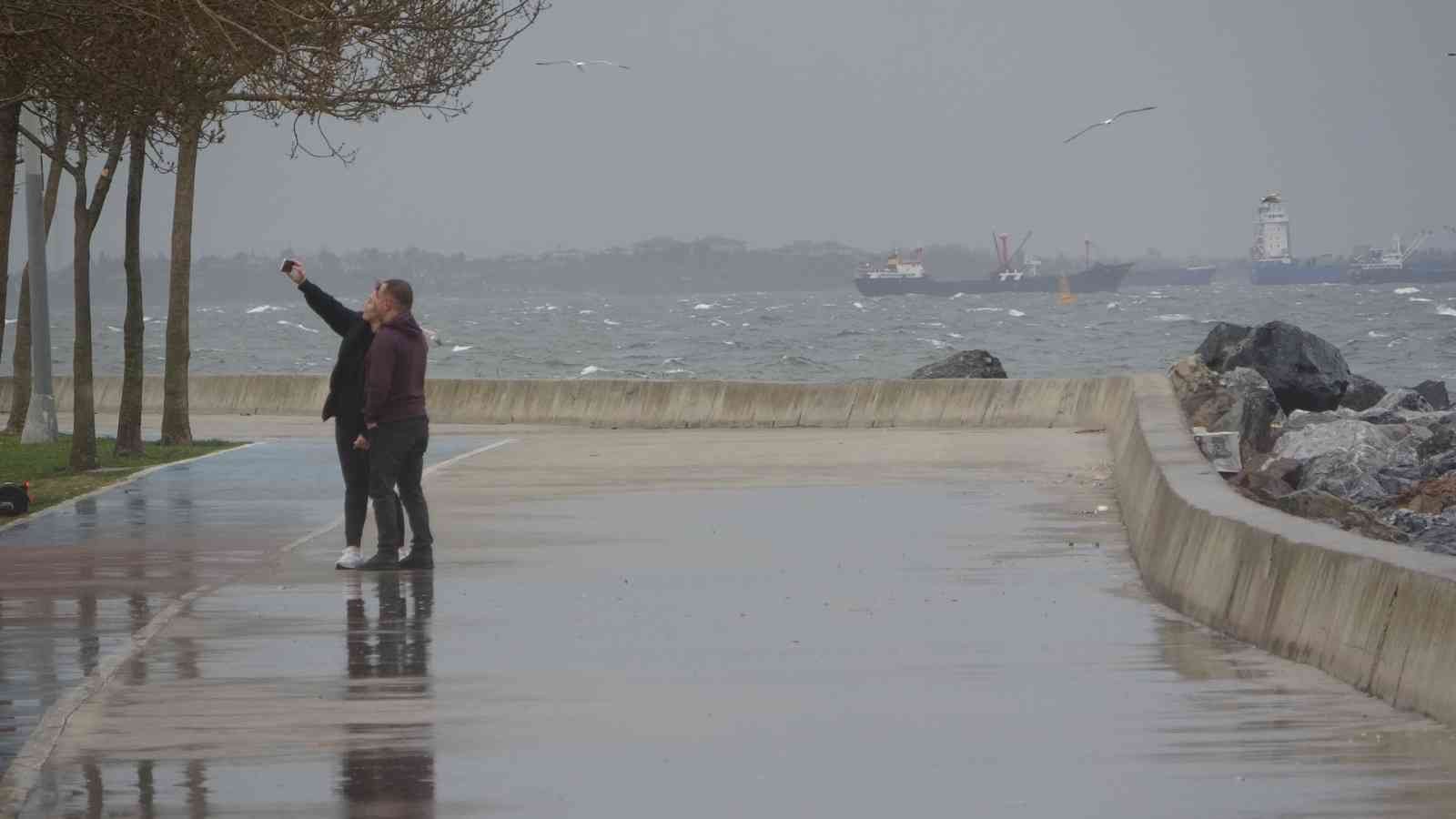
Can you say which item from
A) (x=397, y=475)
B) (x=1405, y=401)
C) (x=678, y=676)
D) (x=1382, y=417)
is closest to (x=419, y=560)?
(x=397, y=475)

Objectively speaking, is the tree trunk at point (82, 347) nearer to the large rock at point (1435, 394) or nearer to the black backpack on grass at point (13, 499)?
the black backpack on grass at point (13, 499)

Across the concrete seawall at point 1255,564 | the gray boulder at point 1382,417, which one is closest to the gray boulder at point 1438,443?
the concrete seawall at point 1255,564

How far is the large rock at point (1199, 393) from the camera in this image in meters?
31.1

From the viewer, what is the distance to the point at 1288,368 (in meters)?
38.7

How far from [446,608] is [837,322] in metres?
151

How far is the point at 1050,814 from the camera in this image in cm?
820

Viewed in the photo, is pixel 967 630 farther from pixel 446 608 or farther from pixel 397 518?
pixel 397 518

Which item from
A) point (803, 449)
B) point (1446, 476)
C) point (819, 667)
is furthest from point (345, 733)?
point (803, 449)

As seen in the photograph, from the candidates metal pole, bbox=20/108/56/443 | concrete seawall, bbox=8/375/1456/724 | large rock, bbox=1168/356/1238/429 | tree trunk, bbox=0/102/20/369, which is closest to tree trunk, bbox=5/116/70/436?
metal pole, bbox=20/108/56/443

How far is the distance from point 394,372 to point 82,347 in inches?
564

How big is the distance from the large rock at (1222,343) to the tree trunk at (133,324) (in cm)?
1595

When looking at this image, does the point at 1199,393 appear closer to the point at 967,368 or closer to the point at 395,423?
the point at 967,368

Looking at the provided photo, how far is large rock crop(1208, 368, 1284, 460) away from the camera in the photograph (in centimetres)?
3058

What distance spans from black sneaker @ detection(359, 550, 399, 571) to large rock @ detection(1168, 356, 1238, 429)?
14.9 m
